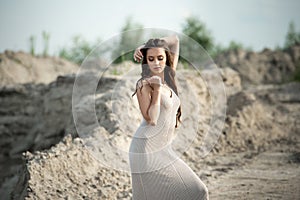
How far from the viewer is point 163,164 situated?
2.85 metres

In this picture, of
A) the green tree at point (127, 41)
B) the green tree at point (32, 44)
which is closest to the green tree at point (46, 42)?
the green tree at point (32, 44)

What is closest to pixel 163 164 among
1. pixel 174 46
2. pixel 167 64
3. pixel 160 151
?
pixel 160 151

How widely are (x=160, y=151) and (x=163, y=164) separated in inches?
3.4

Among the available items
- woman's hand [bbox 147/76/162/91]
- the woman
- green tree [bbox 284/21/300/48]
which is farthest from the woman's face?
green tree [bbox 284/21/300/48]

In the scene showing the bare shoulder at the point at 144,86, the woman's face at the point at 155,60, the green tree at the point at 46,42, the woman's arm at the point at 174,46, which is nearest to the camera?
the bare shoulder at the point at 144,86

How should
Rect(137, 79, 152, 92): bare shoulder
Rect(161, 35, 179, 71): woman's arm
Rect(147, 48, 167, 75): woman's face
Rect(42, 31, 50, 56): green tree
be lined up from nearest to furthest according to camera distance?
Rect(137, 79, 152, 92): bare shoulder < Rect(147, 48, 167, 75): woman's face < Rect(161, 35, 179, 71): woman's arm < Rect(42, 31, 50, 56): green tree

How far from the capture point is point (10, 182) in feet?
21.4

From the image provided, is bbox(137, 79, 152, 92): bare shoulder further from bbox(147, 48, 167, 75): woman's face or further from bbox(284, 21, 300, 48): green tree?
bbox(284, 21, 300, 48): green tree

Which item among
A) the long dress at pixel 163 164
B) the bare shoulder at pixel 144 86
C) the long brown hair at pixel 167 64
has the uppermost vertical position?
the long brown hair at pixel 167 64

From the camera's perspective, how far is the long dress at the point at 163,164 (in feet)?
9.25

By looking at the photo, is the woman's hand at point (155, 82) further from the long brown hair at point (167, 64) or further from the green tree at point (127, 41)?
the green tree at point (127, 41)

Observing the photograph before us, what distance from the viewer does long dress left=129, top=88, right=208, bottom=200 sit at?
111 inches

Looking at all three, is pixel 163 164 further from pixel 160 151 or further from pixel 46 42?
pixel 46 42

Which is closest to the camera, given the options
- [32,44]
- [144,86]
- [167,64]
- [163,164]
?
[144,86]
